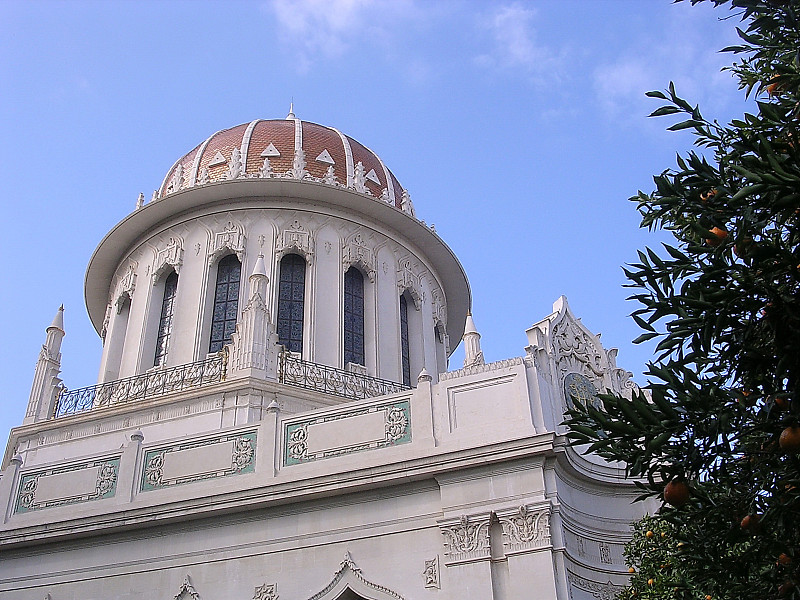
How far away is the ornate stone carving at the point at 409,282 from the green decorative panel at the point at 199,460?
410 inches

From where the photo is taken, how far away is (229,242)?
23.5m

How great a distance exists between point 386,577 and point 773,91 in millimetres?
9105

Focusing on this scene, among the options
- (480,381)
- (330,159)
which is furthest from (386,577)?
(330,159)

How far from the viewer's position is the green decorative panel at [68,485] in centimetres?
1545

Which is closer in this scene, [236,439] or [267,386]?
[236,439]

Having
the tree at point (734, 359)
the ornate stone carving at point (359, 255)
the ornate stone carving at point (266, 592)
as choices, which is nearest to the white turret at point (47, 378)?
the ornate stone carving at point (359, 255)

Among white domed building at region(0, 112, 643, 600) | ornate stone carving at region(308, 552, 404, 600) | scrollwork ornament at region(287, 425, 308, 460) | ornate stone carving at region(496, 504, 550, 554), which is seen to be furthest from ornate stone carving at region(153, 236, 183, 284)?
ornate stone carving at region(496, 504, 550, 554)

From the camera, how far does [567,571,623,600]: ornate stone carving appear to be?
41.6 feet

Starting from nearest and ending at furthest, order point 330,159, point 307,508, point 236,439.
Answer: point 307,508 → point 236,439 → point 330,159

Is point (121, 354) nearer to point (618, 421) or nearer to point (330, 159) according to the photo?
point (330, 159)

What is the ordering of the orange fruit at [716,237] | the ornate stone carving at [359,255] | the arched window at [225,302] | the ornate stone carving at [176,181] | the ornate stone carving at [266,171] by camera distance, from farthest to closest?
the ornate stone carving at [176,181]
the ornate stone carving at [266,171]
the ornate stone carving at [359,255]
the arched window at [225,302]
the orange fruit at [716,237]

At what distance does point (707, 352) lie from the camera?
19.5 ft

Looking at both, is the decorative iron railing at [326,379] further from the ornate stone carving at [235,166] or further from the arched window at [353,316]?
the ornate stone carving at [235,166]

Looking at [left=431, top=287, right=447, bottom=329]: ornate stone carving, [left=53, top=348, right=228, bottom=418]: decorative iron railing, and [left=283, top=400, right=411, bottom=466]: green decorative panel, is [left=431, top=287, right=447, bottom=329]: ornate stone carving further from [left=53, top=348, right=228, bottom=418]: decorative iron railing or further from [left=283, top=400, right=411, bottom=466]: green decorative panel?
[left=283, top=400, right=411, bottom=466]: green decorative panel
